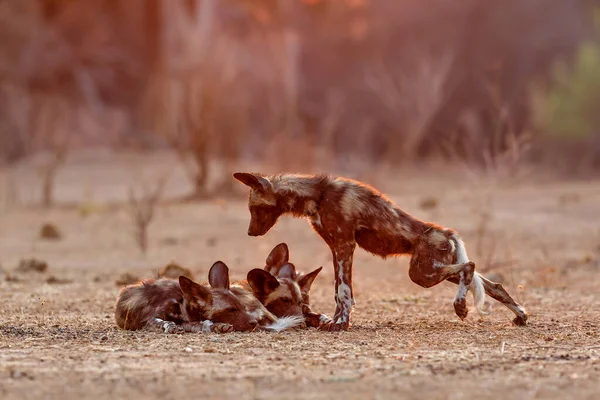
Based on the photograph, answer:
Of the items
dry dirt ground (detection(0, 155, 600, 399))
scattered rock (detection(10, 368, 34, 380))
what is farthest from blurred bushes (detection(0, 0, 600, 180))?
scattered rock (detection(10, 368, 34, 380))

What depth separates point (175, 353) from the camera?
20.9 feet

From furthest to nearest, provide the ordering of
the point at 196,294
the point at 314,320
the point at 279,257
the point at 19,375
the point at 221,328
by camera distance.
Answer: the point at 279,257 < the point at 314,320 < the point at 196,294 < the point at 221,328 < the point at 19,375

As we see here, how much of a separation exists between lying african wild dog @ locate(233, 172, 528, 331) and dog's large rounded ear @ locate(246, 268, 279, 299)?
0.36 metres

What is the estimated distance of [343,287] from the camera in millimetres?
7828

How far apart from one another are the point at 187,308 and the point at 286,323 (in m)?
0.74

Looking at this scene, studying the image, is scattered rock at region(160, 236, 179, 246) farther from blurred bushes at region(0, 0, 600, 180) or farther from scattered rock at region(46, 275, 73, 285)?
blurred bushes at region(0, 0, 600, 180)

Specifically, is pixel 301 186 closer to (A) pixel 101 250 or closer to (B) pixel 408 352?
(B) pixel 408 352

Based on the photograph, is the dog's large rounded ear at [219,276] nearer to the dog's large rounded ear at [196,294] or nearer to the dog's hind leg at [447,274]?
the dog's large rounded ear at [196,294]

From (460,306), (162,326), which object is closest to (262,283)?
(162,326)

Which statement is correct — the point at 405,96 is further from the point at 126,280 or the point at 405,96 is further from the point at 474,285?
the point at 474,285

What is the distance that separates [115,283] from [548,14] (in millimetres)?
28635

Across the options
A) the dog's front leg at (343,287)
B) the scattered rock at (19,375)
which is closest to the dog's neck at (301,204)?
the dog's front leg at (343,287)

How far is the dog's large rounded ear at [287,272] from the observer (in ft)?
27.0

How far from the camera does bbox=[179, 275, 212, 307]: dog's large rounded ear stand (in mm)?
7535
